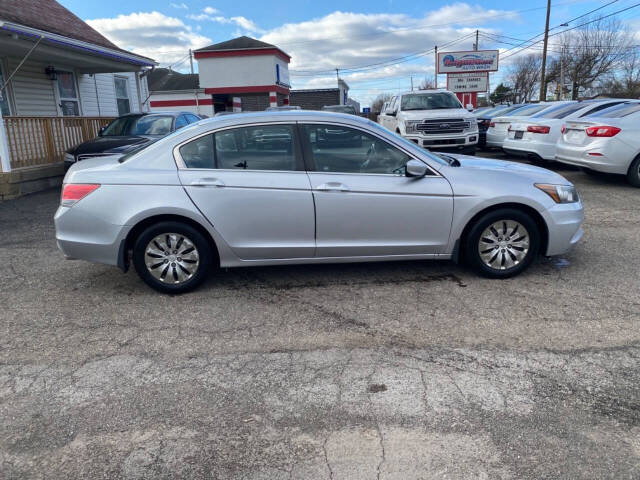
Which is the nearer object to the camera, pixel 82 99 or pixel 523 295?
pixel 523 295

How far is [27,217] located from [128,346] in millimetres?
6015

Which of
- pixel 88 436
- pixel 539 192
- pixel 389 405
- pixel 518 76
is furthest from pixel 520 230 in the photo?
pixel 518 76

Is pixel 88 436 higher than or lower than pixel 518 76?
lower

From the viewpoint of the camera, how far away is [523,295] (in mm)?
4570

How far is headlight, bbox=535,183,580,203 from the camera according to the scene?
483 centimetres

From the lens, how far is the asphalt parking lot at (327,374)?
2582 mm

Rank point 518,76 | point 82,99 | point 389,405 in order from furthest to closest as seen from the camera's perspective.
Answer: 1. point 518,76
2. point 82,99
3. point 389,405

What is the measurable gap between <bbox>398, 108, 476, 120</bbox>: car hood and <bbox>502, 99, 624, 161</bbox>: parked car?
145cm

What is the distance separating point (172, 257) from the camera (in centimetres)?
465

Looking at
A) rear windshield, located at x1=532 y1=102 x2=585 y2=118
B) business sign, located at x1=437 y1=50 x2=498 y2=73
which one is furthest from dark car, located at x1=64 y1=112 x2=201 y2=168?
business sign, located at x1=437 y1=50 x2=498 y2=73

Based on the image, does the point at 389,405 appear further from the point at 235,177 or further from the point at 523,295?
the point at 235,177

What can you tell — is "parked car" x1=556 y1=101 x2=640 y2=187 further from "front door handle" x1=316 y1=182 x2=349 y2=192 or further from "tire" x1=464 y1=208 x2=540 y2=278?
"front door handle" x1=316 y1=182 x2=349 y2=192

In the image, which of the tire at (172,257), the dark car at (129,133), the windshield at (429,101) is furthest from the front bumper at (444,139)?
the tire at (172,257)

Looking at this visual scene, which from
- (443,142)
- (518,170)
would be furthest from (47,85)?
(518,170)
